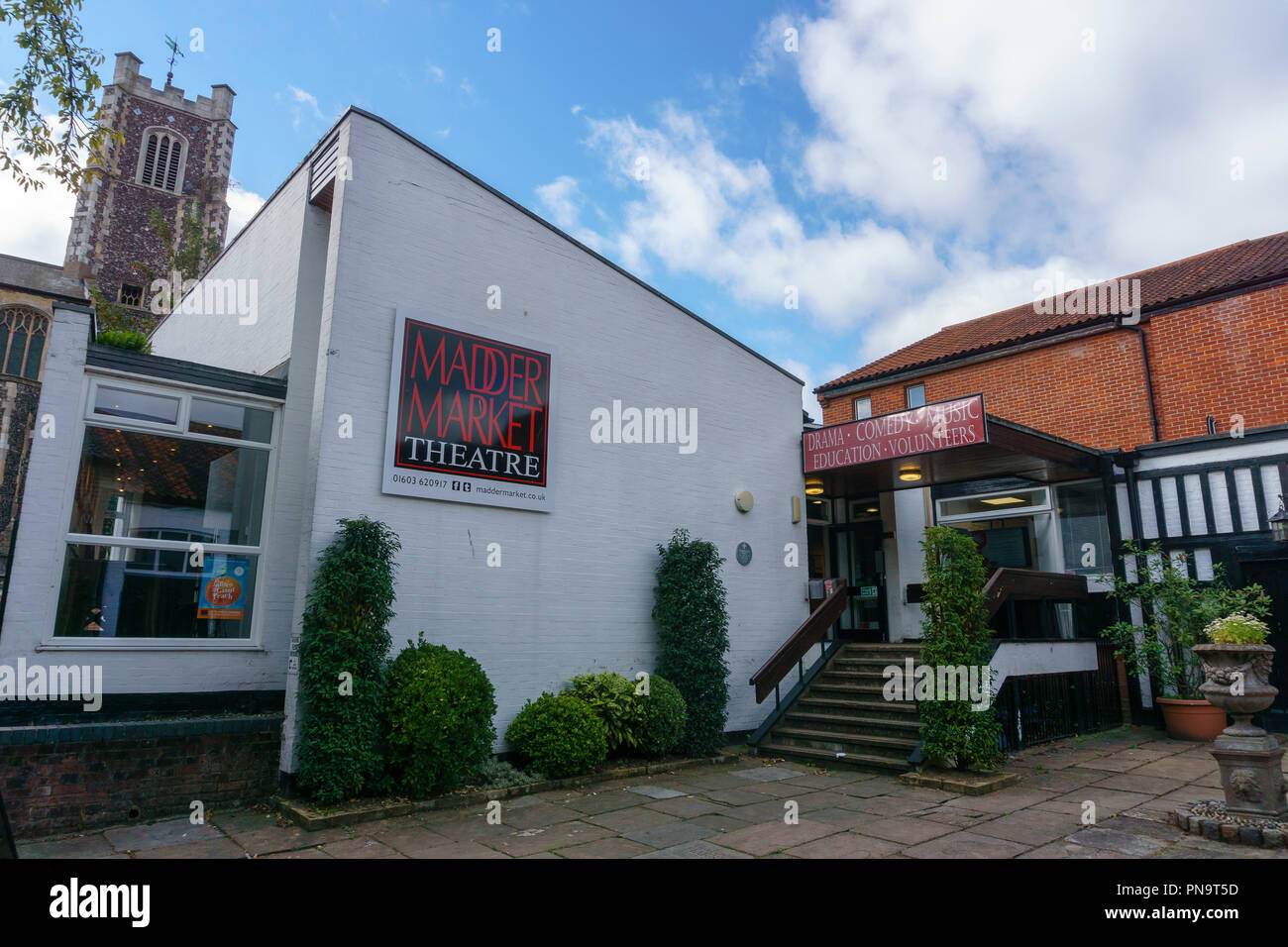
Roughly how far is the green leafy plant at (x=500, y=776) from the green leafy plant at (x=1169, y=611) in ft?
27.0

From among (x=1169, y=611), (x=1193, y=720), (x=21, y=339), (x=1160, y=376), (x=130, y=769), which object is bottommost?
(x=1193, y=720)

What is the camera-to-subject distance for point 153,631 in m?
6.41

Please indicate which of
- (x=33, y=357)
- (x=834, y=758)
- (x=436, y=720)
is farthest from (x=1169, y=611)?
(x=33, y=357)

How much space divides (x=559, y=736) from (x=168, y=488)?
14.3 ft

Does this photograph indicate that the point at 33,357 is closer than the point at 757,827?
No

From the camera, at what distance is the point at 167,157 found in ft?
128

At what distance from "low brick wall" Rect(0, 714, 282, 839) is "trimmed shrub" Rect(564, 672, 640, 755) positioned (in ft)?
9.69

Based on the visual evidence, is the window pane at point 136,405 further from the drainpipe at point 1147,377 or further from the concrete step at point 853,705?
the drainpipe at point 1147,377

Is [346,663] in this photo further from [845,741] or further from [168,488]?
[845,741]

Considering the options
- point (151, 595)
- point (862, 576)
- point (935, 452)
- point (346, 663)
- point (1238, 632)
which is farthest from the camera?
point (862, 576)

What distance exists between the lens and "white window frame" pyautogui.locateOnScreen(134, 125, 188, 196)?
37656 millimetres

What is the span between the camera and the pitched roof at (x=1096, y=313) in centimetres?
1209
